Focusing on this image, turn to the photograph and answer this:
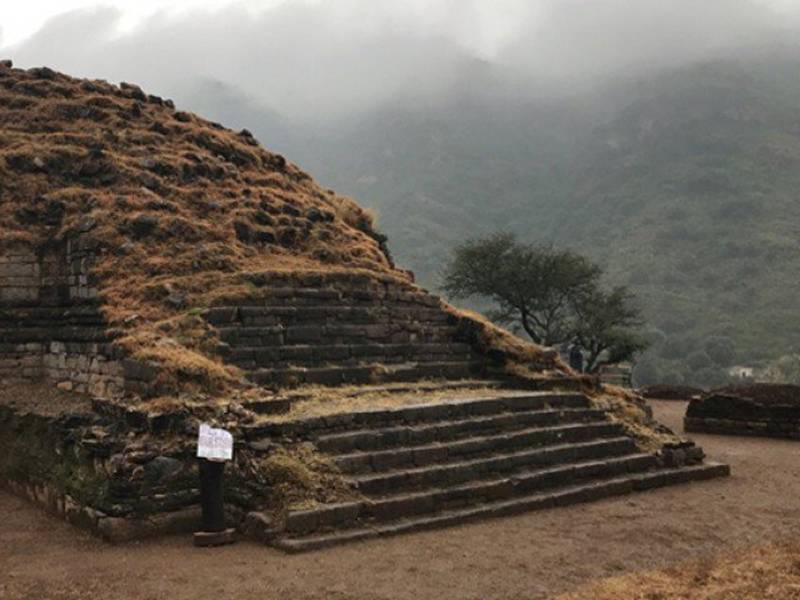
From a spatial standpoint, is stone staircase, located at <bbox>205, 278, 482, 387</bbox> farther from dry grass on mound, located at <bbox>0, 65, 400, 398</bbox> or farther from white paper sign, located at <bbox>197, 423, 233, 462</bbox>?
white paper sign, located at <bbox>197, 423, 233, 462</bbox>

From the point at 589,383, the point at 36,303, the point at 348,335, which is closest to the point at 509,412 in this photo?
the point at 589,383

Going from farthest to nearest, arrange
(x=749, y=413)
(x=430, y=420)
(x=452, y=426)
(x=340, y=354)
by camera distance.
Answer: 1. (x=749, y=413)
2. (x=340, y=354)
3. (x=430, y=420)
4. (x=452, y=426)

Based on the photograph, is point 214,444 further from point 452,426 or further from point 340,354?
point 340,354

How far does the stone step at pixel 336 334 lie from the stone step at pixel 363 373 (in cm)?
68

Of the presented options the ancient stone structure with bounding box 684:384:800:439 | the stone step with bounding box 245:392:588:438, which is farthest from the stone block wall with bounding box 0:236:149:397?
the ancient stone structure with bounding box 684:384:800:439

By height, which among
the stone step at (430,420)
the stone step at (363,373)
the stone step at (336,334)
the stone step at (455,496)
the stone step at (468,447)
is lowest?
the stone step at (455,496)

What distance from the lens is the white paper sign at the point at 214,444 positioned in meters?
7.61

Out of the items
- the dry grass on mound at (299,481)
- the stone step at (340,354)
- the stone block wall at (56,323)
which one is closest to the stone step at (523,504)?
the dry grass on mound at (299,481)

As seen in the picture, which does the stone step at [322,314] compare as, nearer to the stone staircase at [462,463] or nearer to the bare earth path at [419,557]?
the stone staircase at [462,463]

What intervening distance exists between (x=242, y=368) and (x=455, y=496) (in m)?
3.77

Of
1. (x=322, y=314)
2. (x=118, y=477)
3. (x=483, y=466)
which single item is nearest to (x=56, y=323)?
(x=322, y=314)

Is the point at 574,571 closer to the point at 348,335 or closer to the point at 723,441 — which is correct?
the point at 348,335

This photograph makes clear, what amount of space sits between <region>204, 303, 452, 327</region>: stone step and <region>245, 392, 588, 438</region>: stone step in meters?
2.66

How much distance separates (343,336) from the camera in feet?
41.3
